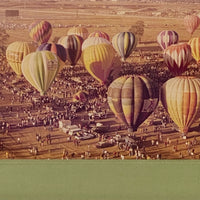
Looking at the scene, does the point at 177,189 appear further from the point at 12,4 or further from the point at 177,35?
the point at 12,4

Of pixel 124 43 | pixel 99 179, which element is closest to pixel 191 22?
pixel 124 43

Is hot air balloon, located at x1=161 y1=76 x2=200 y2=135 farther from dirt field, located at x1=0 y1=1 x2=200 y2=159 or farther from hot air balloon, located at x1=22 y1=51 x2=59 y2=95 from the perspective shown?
hot air balloon, located at x1=22 y1=51 x2=59 y2=95

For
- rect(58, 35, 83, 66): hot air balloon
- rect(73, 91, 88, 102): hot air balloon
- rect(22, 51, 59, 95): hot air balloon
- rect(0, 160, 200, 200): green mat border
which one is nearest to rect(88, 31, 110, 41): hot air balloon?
rect(58, 35, 83, 66): hot air balloon

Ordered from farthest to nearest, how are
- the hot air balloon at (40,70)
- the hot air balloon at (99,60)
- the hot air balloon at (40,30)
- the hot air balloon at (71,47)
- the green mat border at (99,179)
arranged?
the hot air balloon at (71,47)
the hot air balloon at (99,60)
the hot air balloon at (40,70)
the hot air balloon at (40,30)
the green mat border at (99,179)

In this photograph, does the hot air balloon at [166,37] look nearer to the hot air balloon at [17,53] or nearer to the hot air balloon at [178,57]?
the hot air balloon at [178,57]

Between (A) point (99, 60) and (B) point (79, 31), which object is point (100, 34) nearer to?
(B) point (79, 31)

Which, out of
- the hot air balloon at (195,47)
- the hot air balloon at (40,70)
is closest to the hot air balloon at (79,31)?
the hot air balloon at (40,70)
